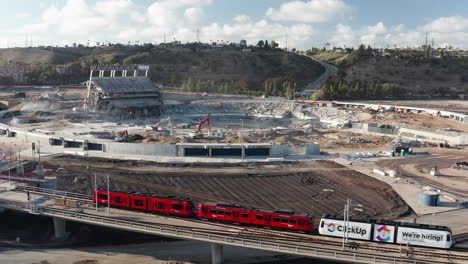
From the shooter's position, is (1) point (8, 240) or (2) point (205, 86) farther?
(2) point (205, 86)

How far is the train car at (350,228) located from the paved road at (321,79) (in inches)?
4495

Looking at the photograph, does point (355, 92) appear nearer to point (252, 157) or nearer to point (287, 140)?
point (287, 140)

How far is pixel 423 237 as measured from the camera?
28.9 m

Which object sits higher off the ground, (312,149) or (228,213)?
(312,149)

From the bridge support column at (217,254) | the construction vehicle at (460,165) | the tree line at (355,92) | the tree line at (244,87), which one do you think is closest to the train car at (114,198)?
the bridge support column at (217,254)

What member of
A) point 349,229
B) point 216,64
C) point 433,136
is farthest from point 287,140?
point 216,64

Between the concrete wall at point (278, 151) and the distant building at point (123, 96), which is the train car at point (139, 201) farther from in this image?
the distant building at point (123, 96)

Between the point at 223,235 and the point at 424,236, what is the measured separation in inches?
528

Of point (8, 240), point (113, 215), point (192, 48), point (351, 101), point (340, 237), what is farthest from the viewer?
point (192, 48)

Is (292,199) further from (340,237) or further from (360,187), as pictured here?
(340,237)

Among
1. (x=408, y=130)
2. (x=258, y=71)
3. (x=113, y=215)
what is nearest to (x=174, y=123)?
(x=408, y=130)

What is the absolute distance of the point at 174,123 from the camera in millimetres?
94750

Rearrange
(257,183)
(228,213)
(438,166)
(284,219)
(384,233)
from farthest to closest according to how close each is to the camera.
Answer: (438,166)
(257,183)
(228,213)
(284,219)
(384,233)

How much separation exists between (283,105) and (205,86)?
35170 mm
